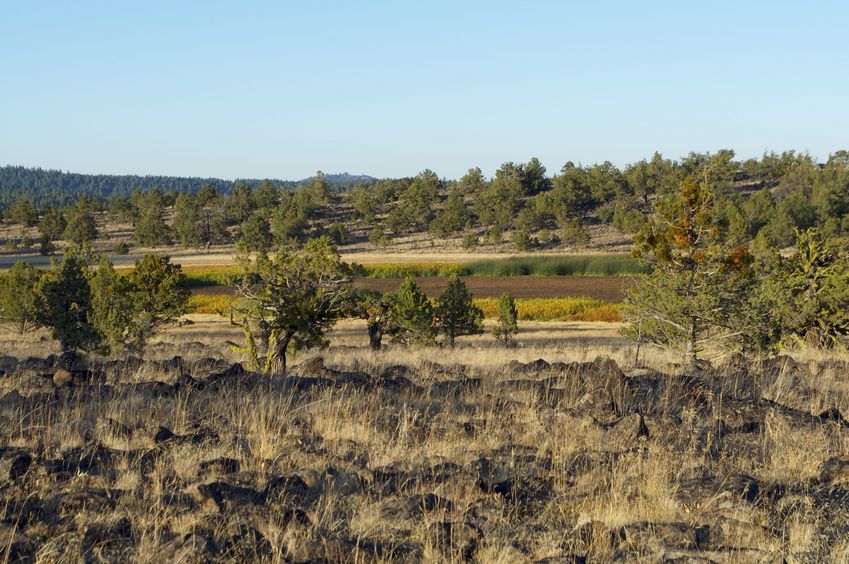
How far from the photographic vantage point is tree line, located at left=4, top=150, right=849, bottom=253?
3750 inches

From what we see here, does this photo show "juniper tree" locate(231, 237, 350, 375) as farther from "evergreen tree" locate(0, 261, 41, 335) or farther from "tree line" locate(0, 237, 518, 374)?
"evergreen tree" locate(0, 261, 41, 335)

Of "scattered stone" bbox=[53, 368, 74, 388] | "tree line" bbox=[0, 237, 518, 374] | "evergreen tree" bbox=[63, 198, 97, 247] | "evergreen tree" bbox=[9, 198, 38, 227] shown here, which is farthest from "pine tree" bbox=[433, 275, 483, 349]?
"evergreen tree" bbox=[9, 198, 38, 227]

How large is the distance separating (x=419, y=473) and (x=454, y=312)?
1162 inches

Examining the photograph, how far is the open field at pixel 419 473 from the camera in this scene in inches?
148

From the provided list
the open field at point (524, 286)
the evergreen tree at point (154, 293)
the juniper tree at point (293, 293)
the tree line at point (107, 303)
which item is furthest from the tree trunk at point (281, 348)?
the open field at point (524, 286)

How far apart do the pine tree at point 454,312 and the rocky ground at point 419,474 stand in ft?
86.2

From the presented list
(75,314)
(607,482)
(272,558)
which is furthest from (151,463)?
(75,314)

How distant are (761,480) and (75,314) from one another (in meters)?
25.2

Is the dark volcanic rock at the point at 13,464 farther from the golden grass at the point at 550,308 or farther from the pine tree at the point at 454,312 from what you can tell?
the golden grass at the point at 550,308

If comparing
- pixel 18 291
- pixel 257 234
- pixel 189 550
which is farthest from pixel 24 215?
pixel 189 550

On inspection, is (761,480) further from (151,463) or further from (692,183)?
(692,183)

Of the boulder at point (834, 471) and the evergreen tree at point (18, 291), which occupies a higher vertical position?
the boulder at point (834, 471)

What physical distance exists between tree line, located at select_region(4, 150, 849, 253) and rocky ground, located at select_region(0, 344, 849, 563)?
275 ft

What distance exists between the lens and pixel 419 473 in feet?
15.6
